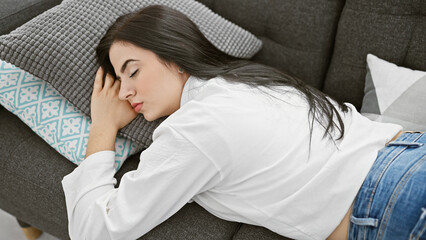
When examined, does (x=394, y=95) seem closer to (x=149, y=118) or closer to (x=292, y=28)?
(x=292, y=28)

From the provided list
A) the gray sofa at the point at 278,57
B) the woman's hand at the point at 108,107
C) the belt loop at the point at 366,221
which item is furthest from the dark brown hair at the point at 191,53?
the gray sofa at the point at 278,57

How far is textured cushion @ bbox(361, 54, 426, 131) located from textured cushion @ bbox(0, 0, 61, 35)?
1.30 meters

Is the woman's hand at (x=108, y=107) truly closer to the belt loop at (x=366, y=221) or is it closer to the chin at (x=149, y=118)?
the chin at (x=149, y=118)

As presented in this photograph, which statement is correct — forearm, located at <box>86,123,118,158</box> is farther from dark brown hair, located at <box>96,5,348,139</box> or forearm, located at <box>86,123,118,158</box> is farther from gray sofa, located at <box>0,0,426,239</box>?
dark brown hair, located at <box>96,5,348,139</box>

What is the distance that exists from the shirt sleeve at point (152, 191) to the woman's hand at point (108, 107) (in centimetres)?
26

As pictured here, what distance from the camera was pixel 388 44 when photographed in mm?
1265

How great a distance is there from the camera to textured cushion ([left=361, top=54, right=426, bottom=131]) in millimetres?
1149

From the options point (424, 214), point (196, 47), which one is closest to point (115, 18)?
point (196, 47)

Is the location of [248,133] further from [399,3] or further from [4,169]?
[4,169]

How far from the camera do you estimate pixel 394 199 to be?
0.85m

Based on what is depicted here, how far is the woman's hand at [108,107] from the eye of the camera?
1.14m

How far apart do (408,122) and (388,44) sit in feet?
0.98

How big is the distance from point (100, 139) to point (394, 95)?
0.99 metres

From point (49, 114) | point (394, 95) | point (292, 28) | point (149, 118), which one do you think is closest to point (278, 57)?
point (292, 28)
